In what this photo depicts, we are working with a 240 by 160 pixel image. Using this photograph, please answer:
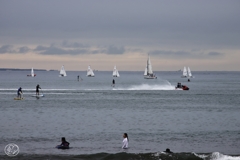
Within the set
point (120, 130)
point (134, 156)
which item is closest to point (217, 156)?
point (134, 156)

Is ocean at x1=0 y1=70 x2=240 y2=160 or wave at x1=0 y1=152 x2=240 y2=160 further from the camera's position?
ocean at x1=0 y1=70 x2=240 y2=160

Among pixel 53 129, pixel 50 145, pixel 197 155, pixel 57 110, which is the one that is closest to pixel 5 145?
pixel 50 145

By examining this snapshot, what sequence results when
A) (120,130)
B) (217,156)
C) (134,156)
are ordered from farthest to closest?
(120,130)
(134,156)
(217,156)

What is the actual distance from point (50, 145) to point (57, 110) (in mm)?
32438

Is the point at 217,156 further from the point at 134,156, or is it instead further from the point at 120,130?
the point at 120,130

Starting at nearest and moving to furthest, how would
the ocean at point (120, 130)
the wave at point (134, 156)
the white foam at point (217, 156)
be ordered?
the white foam at point (217, 156), the wave at point (134, 156), the ocean at point (120, 130)

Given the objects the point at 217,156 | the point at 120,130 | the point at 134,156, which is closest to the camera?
the point at 217,156

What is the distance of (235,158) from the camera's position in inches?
1471

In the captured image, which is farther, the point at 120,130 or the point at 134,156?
the point at 120,130

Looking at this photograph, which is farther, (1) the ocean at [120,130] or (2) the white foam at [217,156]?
(1) the ocean at [120,130]

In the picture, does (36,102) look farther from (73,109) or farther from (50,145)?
(50,145)

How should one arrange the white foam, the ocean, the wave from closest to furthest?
1. the white foam
2. the wave
3. the ocean

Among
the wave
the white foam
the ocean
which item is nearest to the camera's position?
the white foam

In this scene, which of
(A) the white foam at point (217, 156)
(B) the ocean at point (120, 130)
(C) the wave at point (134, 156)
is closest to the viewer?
(A) the white foam at point (217, 156)
